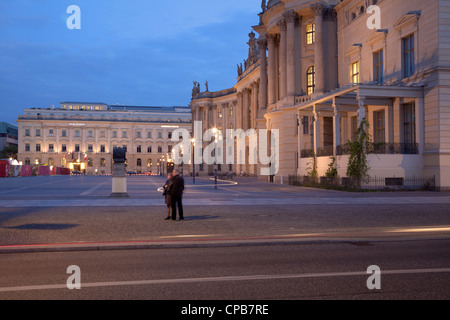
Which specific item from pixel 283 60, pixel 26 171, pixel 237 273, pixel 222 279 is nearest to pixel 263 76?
pixel 283 60

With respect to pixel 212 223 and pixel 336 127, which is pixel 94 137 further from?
pixel 212 223

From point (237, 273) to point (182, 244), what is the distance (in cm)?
339

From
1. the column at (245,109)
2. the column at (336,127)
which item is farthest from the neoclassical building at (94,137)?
the column at (336,127)

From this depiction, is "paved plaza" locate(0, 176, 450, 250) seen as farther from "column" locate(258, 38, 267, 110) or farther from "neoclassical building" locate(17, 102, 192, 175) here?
"neoclassical building" locate(17, 102, 192, 175)

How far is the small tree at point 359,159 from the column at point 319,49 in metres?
13.5

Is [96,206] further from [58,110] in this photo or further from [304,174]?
[58,110]

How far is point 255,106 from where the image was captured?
275ft

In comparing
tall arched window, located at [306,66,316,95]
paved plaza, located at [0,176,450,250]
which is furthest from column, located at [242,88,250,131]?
paved plaza, located at [0,176,450,250]

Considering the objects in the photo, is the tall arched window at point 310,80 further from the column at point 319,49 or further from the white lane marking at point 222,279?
the white lane marking at point 222,279

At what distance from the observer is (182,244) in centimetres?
1154

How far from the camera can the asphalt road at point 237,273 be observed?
696 centimetres
